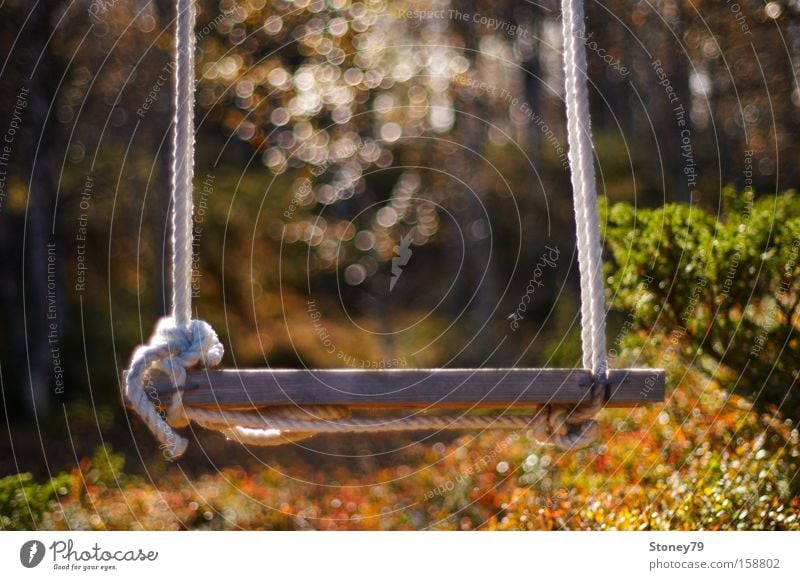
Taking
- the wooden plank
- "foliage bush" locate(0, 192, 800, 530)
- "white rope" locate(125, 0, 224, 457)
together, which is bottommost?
"foliage bush" locate(0, 192, 800, 530)

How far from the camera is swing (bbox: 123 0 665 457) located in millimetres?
1934

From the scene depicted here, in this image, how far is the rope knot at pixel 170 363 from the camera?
196cm

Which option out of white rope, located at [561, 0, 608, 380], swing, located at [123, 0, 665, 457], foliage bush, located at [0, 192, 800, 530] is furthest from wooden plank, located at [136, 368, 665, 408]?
foliage bush, located at [0, 192, 800, 530]

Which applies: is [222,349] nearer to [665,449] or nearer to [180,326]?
[180,326]

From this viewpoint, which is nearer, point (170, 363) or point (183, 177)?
point (170, 363)

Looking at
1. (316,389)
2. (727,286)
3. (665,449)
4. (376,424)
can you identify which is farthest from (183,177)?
(665,449)

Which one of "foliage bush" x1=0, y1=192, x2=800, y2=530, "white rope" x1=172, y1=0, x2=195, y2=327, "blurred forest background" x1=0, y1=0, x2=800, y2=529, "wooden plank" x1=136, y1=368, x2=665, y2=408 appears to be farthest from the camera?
"blurred forest background" x1=0, y1=0, x2=800, y2=529

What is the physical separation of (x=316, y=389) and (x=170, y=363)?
1.09ft

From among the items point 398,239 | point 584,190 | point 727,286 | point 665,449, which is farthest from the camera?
point 398,239

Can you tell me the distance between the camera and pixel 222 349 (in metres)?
2.15

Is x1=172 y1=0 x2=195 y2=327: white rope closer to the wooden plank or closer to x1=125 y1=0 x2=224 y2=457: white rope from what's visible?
x1=125 y1=0 x2=224 y2=457: white rope

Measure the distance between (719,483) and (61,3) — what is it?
772 cm

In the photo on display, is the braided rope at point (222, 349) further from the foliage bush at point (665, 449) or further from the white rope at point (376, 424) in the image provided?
the foliage bush at point (665, 449)

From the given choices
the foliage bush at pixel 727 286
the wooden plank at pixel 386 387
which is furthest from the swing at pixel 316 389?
the foliage bush at pixel 727 286
